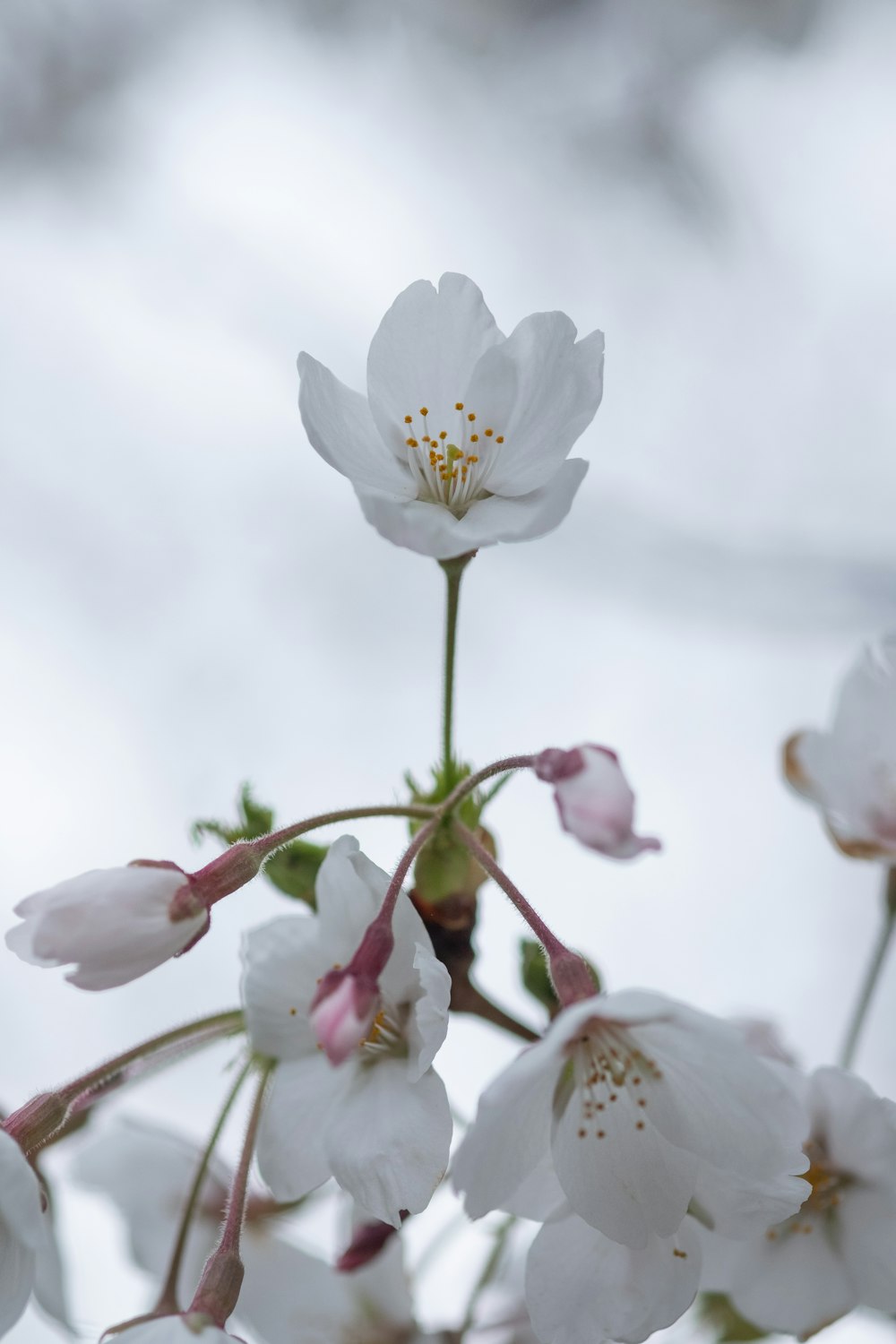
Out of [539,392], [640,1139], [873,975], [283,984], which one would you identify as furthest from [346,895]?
[873,975]

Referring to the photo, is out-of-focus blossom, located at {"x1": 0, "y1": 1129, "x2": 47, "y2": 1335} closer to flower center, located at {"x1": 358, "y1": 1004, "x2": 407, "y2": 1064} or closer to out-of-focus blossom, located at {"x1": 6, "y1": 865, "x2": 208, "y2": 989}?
out-of-focus blossom, located at {"x1": 6, "y1": 865, "x2": 208, "y2": 989}

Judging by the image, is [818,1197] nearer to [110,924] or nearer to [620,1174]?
[620,1174]

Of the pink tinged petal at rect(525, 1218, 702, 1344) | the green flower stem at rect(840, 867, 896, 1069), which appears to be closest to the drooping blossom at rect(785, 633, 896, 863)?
the green flower stem at rect(840, 867, 896, 1069)

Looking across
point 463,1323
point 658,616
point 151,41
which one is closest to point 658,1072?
point 463,1323

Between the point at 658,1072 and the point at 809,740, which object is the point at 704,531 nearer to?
the point at 809,740

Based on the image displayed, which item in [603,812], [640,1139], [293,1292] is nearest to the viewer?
[603,812]
